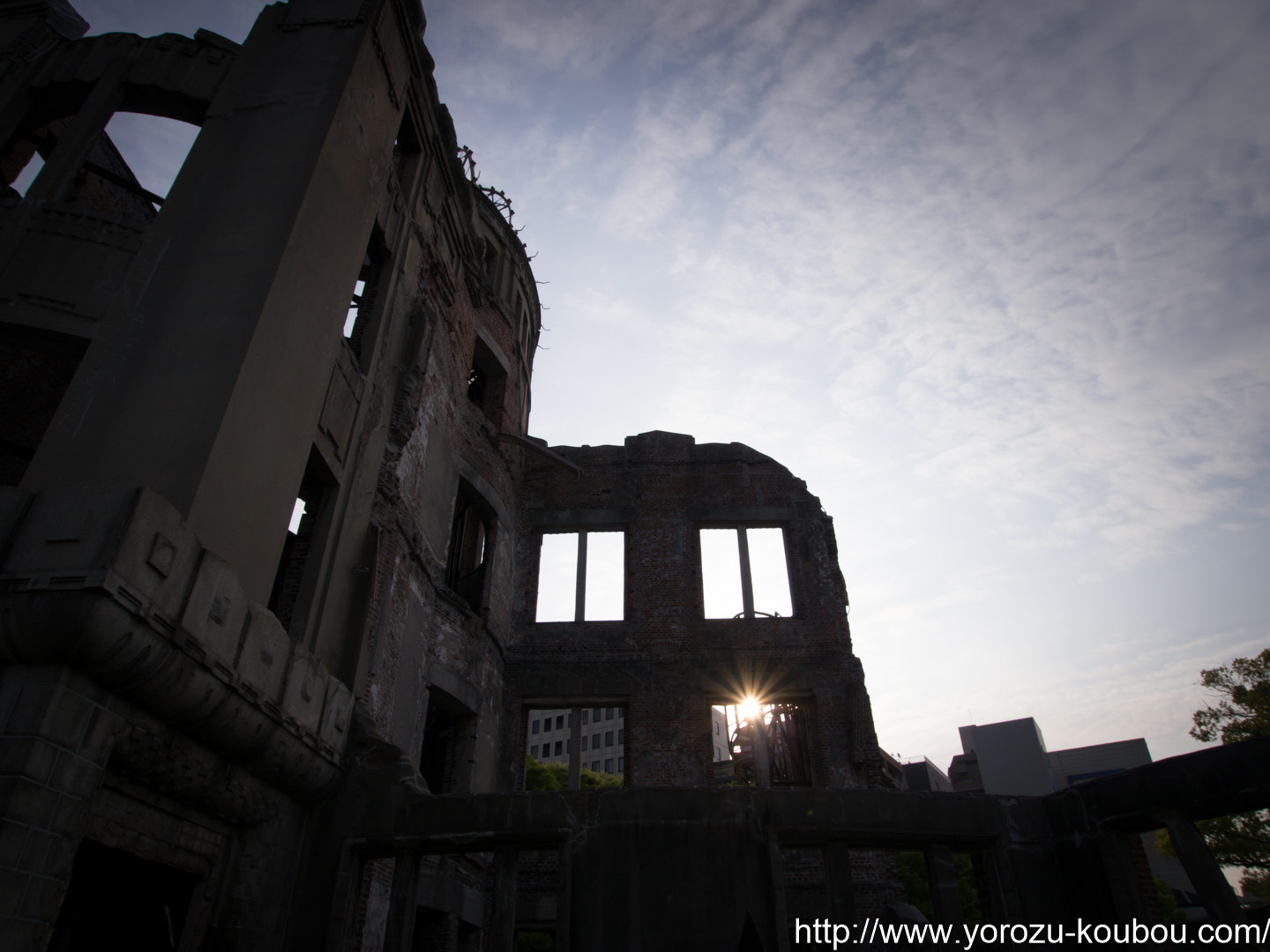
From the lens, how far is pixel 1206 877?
6.16 m

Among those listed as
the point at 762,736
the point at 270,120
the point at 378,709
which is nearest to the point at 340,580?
the point at 378,709

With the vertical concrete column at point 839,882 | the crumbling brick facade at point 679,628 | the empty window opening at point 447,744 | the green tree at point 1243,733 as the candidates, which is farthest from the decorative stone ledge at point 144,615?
the green tree at point 1243,733

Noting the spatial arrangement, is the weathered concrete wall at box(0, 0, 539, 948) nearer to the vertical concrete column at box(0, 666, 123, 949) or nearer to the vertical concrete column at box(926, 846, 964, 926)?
the vertical concrete column at box(0, 666, 123, 949)

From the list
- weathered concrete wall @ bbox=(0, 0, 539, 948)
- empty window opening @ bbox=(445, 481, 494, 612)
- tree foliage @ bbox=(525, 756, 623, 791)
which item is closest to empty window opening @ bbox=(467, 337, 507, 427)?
empty window opening @ bbox=(445, 481, 494, 612)

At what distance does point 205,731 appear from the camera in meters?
5.24

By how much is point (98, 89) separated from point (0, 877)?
8.84 metres

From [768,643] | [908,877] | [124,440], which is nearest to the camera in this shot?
[124,440]

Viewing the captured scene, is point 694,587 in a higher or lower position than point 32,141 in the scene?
lower

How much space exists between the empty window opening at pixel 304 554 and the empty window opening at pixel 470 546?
4.31 metres

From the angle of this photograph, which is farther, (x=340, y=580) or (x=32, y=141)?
(x=32, y=141)

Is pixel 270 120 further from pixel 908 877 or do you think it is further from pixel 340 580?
pixel 908 877

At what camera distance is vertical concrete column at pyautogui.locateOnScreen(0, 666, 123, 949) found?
3.83m

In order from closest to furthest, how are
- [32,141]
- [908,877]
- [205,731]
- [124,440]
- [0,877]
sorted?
[0,877], [205,731], [124,440], [32,141], [908,877]

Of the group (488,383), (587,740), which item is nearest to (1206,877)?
(488,383)
